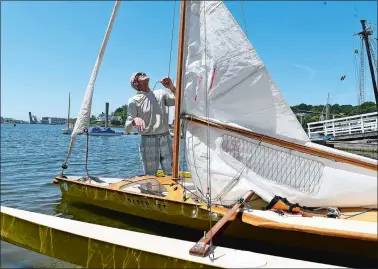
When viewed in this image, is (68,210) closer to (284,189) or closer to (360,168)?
(284,189)

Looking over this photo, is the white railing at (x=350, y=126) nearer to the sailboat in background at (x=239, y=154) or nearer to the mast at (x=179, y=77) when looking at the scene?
the sailboat in background at (x=239, y=154)

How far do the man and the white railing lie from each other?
1598 cm

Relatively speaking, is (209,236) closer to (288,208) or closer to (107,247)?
(107,247)

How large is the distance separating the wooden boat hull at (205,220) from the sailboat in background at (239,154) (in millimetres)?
19

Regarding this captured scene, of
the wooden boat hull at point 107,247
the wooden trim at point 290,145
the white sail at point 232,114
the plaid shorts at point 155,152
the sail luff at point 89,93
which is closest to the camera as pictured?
the wooden boat hull at point 107,247

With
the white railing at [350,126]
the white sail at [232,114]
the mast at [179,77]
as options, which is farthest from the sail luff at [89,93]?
the white railing at [350,126]

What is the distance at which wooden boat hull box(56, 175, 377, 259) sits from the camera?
351 cm

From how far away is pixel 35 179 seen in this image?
34.2 ft

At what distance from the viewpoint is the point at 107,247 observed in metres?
3.48

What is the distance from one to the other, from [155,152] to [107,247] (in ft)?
10.8

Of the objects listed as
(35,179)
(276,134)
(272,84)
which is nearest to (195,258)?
(276,134)

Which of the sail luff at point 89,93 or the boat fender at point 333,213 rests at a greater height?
the sail luff at point 89,93

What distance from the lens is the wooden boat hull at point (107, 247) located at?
3.02 m

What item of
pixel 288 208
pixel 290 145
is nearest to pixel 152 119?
pixel 290 145
